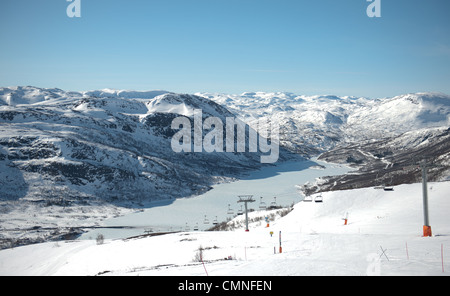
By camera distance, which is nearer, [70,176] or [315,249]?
[315,249]

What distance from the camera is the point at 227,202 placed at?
458ft

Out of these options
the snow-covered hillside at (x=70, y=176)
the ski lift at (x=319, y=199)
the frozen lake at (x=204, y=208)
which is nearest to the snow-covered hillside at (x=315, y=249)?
the ski lift at (x=319, y=199)

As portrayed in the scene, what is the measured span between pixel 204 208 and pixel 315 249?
367 ft

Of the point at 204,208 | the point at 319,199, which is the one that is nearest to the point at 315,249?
the point at 319,199

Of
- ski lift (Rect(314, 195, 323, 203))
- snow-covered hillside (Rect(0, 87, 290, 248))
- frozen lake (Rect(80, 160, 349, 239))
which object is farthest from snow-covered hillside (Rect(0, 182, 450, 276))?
snow-covered hillside (Rect(0, 87, 290, 248))

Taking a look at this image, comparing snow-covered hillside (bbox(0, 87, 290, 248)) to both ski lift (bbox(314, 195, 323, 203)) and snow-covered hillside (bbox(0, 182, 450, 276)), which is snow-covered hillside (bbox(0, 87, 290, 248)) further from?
ski lift (bbox(314, 195, 323, 203))

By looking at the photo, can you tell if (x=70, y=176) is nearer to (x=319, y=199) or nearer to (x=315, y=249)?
(x=319, y=199)

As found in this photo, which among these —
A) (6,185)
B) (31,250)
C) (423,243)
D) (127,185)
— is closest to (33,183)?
(6,185)

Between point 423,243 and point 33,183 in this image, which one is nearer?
point 423,243

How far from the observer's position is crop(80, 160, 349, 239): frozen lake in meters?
102

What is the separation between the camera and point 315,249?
78.0 ft

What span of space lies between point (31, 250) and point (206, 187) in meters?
127
